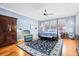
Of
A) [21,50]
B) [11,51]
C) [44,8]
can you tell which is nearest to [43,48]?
[21,50]

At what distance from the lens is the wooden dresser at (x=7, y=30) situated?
1866mm

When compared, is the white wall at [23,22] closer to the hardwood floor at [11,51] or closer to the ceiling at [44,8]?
the ceiling at [44,8]

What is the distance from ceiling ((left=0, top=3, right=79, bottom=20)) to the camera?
178cm

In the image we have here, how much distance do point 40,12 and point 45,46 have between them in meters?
0.90

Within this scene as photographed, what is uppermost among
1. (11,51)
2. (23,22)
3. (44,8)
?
(44,8)

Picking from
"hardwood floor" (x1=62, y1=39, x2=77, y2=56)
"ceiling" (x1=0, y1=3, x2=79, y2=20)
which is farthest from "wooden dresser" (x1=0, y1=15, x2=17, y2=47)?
"hardwood floor" (x1=62, y1=39, x2=77, y2=56)

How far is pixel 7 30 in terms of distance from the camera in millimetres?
2000

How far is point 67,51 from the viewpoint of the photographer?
188 centimetres

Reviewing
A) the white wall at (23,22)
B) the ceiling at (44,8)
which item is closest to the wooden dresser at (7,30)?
the white wall at (23,22)

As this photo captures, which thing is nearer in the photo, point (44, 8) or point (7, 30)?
point (44, 8)

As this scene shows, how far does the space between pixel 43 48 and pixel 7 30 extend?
1072 mm

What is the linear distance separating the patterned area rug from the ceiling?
2.28 ft

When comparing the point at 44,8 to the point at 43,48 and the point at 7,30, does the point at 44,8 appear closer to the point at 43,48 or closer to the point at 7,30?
the point at 43,48

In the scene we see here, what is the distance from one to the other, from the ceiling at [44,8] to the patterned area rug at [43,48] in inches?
27.3
